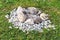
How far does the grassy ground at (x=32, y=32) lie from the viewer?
7789 millimetres

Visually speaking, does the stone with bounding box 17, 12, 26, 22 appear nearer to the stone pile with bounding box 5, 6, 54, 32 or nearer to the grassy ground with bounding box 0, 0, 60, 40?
the stone pile with bounding box 5, 6, 54, 32

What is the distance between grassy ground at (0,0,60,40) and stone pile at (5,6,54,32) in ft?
0.66

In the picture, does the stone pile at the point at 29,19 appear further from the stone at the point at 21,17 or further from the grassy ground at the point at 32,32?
the grassy ground at the point at 32,32

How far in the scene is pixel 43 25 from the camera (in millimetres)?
8211

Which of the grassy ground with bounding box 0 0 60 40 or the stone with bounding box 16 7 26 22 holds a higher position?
the stone with bounding box 16 7 26 22

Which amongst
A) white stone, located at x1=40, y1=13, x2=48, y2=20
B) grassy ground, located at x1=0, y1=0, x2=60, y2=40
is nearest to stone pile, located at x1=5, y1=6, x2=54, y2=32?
white stone, located at x1=40, y1=13, x2=48, y2=20

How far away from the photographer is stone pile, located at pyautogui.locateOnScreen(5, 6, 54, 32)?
8125 mm

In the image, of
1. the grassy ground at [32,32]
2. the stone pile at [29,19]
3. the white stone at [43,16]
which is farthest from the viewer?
the white stone at [43,16]

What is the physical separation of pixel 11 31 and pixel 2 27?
1.43 ft

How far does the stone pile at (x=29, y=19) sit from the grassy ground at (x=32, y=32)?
20 cm

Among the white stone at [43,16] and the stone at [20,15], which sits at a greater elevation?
the stone at [20,15]

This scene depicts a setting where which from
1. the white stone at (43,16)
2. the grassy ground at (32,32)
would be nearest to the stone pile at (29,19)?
the white stone at (43,16)

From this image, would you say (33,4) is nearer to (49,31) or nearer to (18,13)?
(18,13)

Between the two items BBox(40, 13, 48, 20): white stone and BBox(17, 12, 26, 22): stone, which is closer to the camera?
BBox(17, 12, 26, 22): stone
